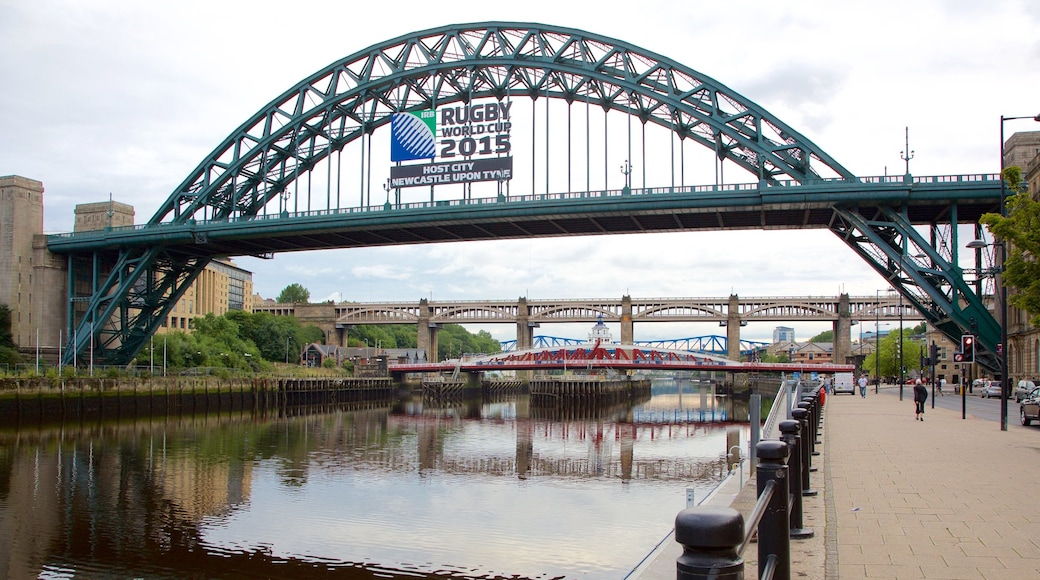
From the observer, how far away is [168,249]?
63.5 m

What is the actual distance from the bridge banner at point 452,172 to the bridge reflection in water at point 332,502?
56.7ft

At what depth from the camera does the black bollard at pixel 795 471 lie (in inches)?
353

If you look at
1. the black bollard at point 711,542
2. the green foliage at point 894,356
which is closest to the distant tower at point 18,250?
the black bollard at point 711,542

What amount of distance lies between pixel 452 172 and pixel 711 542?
55113mm

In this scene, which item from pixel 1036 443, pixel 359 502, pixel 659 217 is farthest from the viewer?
pixel 659 217

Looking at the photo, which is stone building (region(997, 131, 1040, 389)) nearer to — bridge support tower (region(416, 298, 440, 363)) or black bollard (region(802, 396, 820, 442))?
black bollard (region(802, 396, 820, 442))

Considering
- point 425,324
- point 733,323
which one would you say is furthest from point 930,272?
point 425,324

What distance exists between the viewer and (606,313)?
135 metres

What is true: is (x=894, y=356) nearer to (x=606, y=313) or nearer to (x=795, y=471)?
(x=606, y=313)

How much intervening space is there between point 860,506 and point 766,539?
24.8ft

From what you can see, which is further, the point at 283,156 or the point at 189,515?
the point at 283,156

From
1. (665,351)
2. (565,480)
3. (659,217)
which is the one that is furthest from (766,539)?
(665,351)

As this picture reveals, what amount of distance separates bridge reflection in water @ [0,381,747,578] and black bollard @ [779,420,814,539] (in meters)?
8.35

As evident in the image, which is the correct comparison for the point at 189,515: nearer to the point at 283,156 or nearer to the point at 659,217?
the point at 659,217
